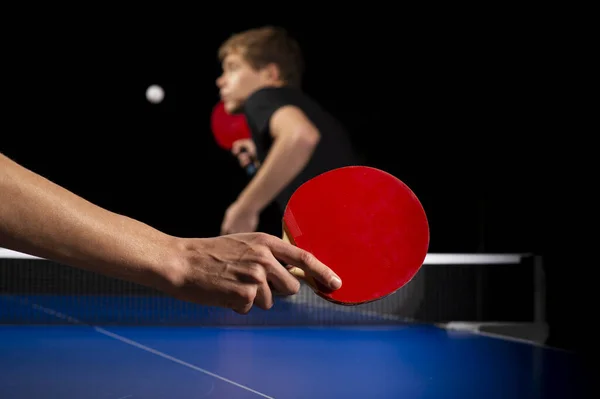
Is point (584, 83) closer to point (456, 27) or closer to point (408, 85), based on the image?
point (456, 27)

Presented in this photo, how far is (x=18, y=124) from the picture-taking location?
1053 centimetres

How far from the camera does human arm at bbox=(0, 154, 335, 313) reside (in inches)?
42.9

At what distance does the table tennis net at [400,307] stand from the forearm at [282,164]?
1.53m

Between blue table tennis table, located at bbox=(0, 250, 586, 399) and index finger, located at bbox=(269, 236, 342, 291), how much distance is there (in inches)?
63.4

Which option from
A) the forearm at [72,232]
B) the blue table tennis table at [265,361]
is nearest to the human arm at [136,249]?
the forearm at [72,232]

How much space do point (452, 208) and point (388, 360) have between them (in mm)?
3800

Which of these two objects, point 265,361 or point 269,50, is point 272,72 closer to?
point 269,50

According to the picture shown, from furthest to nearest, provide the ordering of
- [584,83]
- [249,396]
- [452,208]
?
[452,208], [584,83], [249,396]

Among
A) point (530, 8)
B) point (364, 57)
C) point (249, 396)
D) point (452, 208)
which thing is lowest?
point (249, 396)

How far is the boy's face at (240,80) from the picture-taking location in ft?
16.6

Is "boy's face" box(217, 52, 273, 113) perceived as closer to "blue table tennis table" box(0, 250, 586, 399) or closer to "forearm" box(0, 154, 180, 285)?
"blue table tennis table" box(0, 250, 586, 399)

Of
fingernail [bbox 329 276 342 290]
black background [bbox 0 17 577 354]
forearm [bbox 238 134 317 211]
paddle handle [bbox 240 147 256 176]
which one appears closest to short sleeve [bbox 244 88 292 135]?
forearm [bbox 238 134 317 211]

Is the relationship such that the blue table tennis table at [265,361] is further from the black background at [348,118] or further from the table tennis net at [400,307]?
the black background at [348,118]

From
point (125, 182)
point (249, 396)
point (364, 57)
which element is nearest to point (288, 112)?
point (249, 396)
